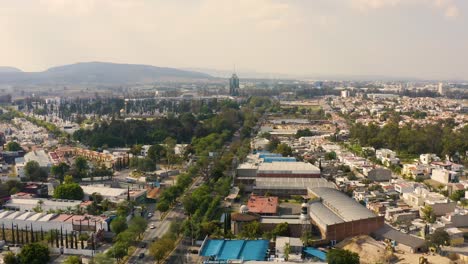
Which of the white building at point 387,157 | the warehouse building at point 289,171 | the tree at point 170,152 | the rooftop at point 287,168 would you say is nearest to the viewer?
the warehouse building at point 289,171

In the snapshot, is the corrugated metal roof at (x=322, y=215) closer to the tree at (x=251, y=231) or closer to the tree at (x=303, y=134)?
the tree at (x=251, y=231)

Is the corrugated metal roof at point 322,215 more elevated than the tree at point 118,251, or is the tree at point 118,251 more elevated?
the corrugated metal roof at point 322,215

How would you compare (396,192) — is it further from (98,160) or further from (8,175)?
(8,175)

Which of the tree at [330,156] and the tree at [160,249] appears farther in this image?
the tree at [330,156]

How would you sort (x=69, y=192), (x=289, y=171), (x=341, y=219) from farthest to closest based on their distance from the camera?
(x=289, y=171) < (x=69, y=192) < (x=341, y=219)

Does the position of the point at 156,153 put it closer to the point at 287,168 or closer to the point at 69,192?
the point at 69,192

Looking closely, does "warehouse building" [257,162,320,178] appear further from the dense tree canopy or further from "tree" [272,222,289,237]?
the dense tree canopy

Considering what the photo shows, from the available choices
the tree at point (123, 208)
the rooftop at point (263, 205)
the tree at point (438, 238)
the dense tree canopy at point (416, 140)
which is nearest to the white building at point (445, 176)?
the dense tree canopy at point (416, 140)

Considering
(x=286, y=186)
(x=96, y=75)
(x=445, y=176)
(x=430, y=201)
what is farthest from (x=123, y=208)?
(x=96, y=75)

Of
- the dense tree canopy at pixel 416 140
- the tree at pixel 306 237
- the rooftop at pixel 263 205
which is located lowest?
the tree at pixel 306 237
